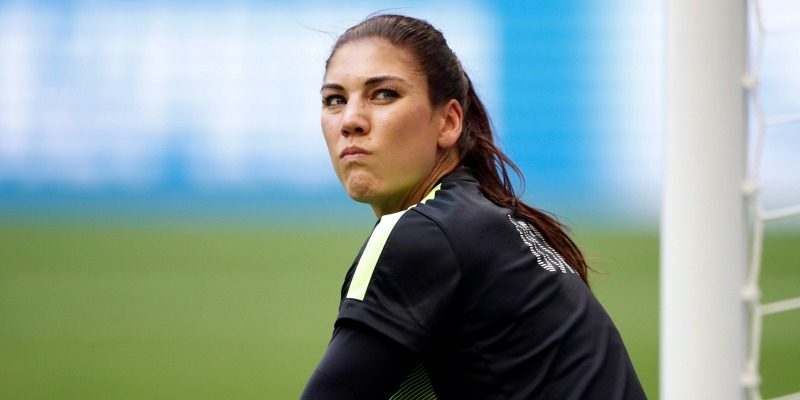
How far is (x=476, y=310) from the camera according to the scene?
1592mm

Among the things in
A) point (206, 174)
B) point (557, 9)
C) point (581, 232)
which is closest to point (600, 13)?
point (557, 9)

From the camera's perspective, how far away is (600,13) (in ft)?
24.6

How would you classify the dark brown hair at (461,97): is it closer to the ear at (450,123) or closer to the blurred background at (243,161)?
the ear at (450,123)

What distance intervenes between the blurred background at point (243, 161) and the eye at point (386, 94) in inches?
173

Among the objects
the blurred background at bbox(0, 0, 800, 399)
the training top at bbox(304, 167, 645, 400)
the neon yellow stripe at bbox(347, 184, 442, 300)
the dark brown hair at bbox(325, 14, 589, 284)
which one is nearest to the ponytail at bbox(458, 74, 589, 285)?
the dark brown hair at bbox(325, 14, 589, 284)

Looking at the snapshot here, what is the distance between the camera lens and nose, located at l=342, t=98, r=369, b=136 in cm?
179

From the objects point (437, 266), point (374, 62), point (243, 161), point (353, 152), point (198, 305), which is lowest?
point (198, 305)

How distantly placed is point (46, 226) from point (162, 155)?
3.43 ft

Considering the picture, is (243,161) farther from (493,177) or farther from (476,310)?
(476,310)

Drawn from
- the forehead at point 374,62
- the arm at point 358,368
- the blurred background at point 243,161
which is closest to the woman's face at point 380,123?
the forehead at point 374,62

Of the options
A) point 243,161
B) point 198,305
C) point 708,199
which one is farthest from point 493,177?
point 243,161

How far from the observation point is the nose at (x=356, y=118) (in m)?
1.79

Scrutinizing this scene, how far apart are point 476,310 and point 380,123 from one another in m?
0.37

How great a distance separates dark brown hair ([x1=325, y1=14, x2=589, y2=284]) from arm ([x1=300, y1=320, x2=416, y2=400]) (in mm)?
382
